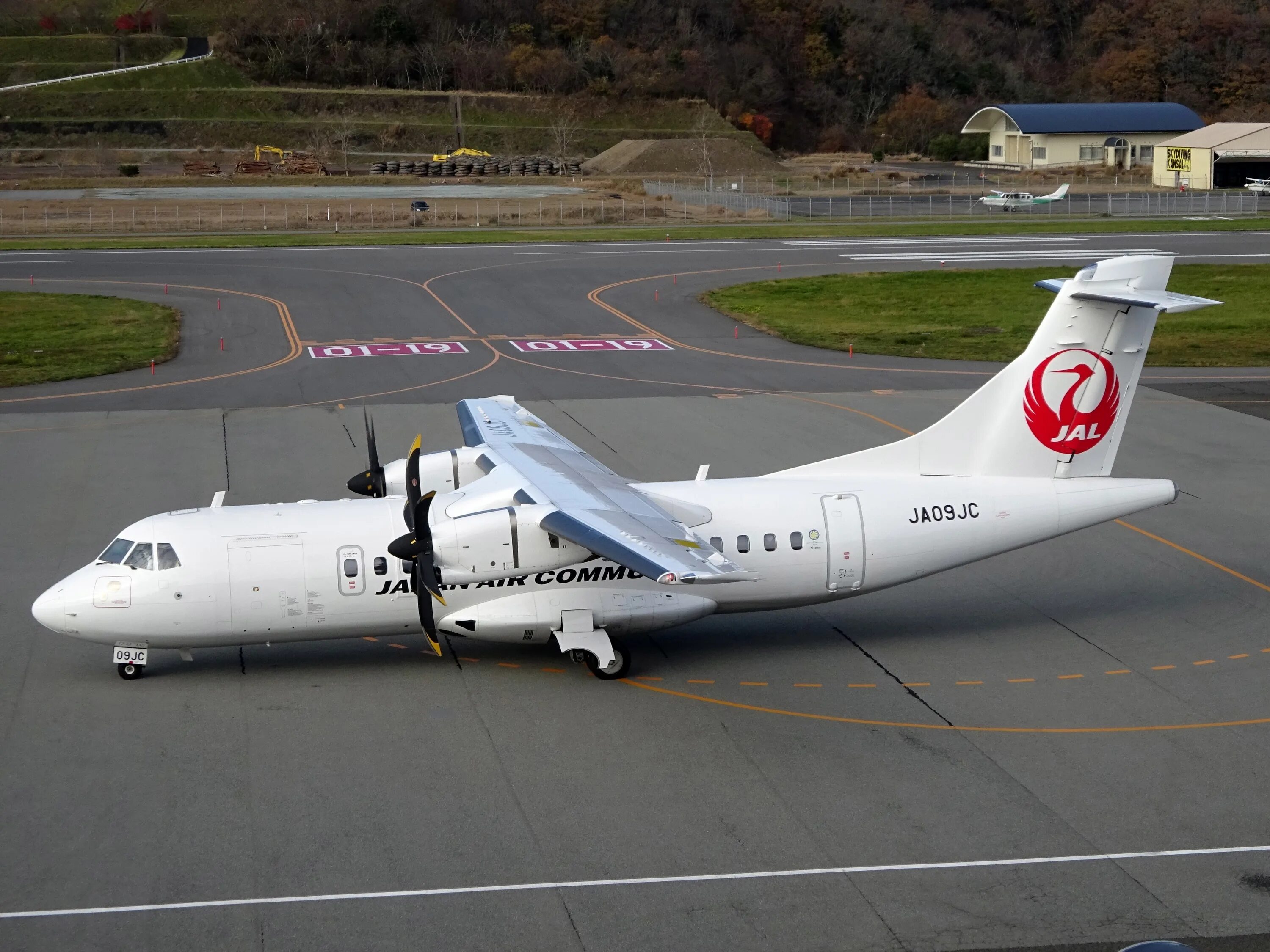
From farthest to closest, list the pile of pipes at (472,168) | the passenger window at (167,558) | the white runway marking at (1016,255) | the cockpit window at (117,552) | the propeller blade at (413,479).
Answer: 1. the pile of pipes at (472,168)
2. the white runway marking at (1016,255)
3. the cockpit window at (117,552)
4. the passenger window at (167,558)
5. the propeller blade at (413,479)

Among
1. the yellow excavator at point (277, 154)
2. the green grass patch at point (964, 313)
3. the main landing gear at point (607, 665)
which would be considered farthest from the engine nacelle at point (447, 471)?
the yellow excavator at point (277, 154)

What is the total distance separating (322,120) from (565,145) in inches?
1377

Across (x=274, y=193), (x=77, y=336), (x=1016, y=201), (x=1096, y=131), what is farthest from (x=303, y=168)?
(x=1096, y=131)

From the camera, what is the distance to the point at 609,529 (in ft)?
64.6

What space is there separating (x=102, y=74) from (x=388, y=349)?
500 ft

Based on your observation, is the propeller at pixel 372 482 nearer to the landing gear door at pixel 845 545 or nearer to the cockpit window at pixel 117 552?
the cockpit window at pixel 117 552

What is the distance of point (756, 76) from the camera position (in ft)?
616

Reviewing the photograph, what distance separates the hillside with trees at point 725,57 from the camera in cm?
18362

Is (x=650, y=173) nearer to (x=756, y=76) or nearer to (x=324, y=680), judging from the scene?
(x=756, y=76)

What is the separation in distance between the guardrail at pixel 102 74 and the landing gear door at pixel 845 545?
7141 inches

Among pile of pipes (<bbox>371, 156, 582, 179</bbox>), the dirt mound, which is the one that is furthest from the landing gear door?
pile of pipes (<bbox>371, 156, 582, 179</bbox>)

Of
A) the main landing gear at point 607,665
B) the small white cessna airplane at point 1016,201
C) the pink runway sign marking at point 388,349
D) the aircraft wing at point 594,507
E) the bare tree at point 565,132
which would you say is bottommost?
the main landing gear at point 607,665

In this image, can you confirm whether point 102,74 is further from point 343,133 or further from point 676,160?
point 676,160

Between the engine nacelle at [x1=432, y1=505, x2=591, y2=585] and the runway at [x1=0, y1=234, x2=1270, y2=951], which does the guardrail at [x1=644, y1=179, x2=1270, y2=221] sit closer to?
the runway at [x1=0, y1=234, x2=1270, y2=951]
